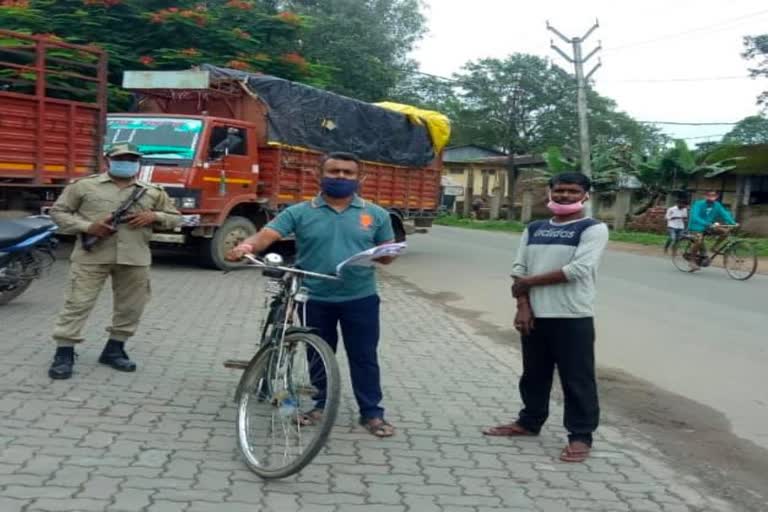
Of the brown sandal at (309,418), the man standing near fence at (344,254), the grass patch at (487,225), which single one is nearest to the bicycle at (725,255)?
the man standing near fence at (344,254)

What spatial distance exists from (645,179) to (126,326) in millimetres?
28205

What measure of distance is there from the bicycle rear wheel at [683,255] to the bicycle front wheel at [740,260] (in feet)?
2.57

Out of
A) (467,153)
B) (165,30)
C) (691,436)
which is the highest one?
(467,153)

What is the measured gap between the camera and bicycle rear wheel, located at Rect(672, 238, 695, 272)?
16094mm

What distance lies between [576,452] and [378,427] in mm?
1081

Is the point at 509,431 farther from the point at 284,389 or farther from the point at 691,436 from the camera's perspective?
the point at 284,389

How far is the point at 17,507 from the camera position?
11.3 feet

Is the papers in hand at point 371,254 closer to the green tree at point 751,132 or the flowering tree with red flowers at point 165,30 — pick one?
the flowering tree with red flowers at point 165,30

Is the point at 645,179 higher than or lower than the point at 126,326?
higher

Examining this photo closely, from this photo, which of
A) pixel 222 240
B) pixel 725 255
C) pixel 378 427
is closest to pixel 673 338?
pixel 378 427

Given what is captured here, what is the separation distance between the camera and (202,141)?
12328mm

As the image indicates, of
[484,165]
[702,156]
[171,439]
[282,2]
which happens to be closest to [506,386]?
[171,439]

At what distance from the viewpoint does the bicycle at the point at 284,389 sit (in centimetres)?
401

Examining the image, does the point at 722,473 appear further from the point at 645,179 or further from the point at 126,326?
the point at 645,179
